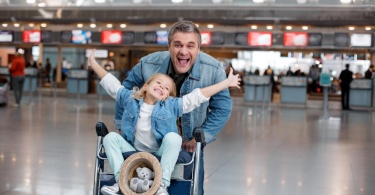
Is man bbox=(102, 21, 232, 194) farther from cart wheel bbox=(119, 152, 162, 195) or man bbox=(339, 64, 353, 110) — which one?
man bbox=(339, 64, 353, 110)

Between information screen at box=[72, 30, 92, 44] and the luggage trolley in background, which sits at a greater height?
information screen at box=[72, 30, 92, 44]

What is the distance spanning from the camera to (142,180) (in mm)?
3082

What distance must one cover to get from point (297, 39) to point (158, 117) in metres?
18.5

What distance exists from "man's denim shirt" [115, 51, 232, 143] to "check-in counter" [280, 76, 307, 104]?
718 inches

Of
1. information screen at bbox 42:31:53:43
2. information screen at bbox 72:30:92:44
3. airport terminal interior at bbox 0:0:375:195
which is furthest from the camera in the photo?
information screen at bbox 42:31:53:43

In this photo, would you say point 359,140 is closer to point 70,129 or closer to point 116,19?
point 70,129

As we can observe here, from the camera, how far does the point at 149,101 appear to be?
11.0ft

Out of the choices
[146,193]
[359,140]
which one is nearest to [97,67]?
[146,193]

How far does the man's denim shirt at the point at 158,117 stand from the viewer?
10.7ft

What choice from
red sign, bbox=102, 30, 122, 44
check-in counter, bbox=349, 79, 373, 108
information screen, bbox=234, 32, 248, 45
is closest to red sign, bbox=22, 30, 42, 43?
red sign, bbox=102, 30, 122, 44

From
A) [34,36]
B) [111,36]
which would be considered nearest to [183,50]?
[111,36]

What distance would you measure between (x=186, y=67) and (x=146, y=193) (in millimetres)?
868

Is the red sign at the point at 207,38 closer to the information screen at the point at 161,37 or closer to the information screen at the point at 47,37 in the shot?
the information screen at the point at 161,37

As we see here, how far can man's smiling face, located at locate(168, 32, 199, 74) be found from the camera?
3465mm
